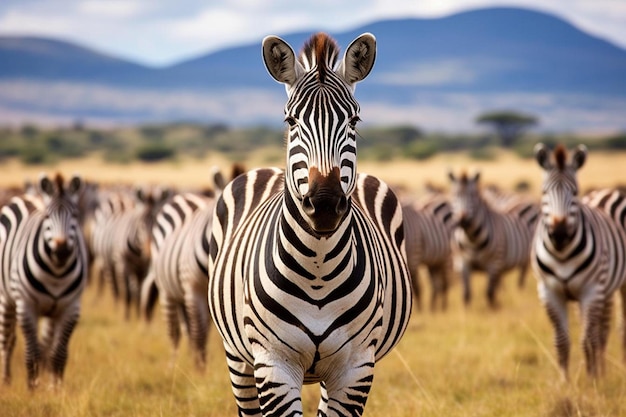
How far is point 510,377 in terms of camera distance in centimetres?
862

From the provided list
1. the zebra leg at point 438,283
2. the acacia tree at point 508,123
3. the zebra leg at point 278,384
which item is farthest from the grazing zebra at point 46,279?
the acacia tree at point 508,123

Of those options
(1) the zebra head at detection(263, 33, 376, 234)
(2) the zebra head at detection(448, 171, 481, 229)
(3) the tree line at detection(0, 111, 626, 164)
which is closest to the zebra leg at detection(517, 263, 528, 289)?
(2) the zebra head at detection(448, 171, 481, 229)

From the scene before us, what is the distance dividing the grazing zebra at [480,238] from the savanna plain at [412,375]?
2.26 feet

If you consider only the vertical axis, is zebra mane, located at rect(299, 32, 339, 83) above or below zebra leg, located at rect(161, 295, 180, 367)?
above

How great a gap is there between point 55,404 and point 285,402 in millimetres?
3481

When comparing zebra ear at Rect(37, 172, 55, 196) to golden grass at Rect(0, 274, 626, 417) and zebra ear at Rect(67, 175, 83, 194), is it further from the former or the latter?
golden grass at Rect(0, 274, 626, 417)

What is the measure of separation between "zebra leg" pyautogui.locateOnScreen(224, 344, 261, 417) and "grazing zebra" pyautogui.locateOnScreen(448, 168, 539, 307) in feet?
34.4

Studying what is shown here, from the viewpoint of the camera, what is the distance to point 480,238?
1557 centimetres

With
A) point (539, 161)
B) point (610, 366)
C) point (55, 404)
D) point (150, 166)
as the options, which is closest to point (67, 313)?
point (55, 404)

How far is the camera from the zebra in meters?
9.21

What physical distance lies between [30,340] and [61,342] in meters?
0.29

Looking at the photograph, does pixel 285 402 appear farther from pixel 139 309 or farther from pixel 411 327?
pixel 139 309

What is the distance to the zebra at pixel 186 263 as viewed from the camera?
9211 mm

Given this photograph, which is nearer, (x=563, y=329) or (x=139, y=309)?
(x=563, y=329)
